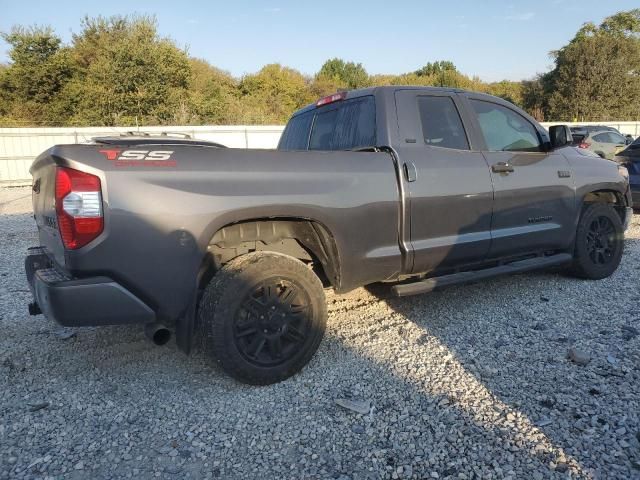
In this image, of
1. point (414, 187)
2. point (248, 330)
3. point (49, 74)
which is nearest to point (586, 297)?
point (414, 187)

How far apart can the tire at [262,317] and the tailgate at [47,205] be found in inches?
36.0

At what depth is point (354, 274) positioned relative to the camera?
3.40 metres

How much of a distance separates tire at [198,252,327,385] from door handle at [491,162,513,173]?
6.27 ft

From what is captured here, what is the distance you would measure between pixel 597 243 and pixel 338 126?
3.04 meters

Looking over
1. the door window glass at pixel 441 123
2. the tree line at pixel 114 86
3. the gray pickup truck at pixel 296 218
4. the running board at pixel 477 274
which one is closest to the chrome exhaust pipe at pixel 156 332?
the gray pickup truck at pixel 296 218

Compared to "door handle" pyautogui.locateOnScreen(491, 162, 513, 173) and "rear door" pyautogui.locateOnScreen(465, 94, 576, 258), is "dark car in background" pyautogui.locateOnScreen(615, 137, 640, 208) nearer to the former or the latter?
"rear door" pyautogui.locateOnScreen(465, 94, 576, 258)

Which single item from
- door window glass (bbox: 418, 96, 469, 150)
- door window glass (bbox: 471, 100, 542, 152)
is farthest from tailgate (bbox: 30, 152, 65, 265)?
door window glass (bbox: 471, 100, 542, 152)

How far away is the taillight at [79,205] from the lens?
2508 mm

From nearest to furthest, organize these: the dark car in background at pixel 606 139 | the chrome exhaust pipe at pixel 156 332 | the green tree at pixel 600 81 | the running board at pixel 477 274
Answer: the chrome exhaust pipe at pixel 156 332 → the running board at pixel 477 274 → the dark car in background at pixel 606 139 → the green tree at pixel 600 81

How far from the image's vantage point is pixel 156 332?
9.31ft

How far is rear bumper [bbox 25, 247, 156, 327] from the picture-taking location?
8.33 ft

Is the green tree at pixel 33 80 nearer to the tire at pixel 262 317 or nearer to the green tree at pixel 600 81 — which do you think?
the tire at pixel 262 317

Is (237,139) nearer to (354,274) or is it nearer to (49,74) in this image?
(49,74)

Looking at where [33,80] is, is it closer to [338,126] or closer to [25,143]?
[25,143]
